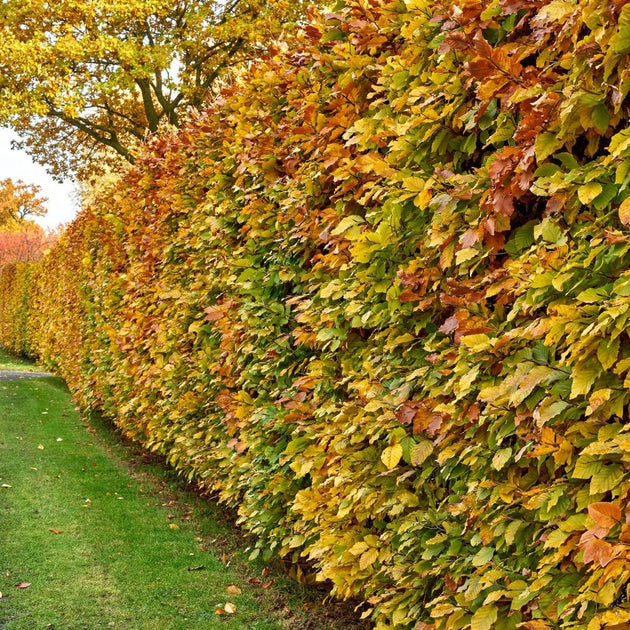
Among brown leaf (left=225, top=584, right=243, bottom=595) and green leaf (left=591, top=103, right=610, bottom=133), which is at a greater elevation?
green leaf (left=591, top=103, right=610, bottom=133)

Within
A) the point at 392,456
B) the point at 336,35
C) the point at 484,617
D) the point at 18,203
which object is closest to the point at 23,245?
the point at 18,203

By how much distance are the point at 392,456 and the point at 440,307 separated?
65cm

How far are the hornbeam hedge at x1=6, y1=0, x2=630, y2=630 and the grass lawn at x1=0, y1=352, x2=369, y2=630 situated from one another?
513mm

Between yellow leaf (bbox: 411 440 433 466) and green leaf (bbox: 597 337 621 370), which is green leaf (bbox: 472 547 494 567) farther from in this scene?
green leaf (bbox: 597 337 621 370)

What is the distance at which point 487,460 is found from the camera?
246cm

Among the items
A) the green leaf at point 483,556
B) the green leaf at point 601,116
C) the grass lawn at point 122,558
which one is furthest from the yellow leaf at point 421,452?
the grass lawn at point 122,558

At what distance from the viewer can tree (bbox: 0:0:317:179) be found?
60.0ft

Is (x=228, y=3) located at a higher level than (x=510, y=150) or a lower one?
higher

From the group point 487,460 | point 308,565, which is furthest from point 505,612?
point 308,565

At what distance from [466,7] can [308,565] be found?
3.69 meters

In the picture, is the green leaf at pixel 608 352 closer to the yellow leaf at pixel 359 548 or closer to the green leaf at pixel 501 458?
the green leaf at pixel 501 458

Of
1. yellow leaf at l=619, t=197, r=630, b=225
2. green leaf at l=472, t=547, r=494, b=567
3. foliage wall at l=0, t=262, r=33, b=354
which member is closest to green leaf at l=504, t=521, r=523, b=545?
green leaf at l=472, t=547, r=494, b=567

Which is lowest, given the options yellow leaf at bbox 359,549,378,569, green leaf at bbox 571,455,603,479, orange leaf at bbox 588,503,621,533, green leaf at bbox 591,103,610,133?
yellow leaf at bbox 359,549,378,569

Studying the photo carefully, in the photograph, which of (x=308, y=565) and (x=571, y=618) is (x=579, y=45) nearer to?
(x=571, y=618)
